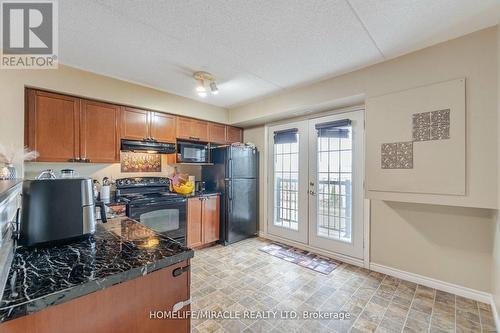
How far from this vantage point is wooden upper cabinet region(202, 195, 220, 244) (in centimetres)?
371

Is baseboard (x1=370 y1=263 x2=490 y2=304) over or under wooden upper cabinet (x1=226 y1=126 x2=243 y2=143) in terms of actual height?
under

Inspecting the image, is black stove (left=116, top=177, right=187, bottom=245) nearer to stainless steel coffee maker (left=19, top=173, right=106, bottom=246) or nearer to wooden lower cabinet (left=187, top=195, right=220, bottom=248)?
wooden lower cabinet (left=187, top=195, right=220, bottom=248)

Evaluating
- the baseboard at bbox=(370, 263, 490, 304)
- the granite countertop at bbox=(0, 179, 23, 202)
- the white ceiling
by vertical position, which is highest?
the white ceiling

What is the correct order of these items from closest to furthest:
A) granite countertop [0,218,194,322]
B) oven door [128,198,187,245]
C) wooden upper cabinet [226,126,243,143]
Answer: granite countertop [0,218,194,322] < oven door [128,198,187,245] < wooden upper cabinet [226,126,243,143]

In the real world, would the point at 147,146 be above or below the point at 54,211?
above

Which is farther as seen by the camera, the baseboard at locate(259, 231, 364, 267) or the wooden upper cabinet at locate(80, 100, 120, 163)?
the baseboard at locate(259, 231, 364, 267)

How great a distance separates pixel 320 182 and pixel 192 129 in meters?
2.27

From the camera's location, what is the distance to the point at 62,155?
260cm

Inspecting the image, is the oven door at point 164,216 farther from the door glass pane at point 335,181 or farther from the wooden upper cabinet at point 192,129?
the door glass pane at point 335,181

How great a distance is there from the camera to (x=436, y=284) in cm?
242

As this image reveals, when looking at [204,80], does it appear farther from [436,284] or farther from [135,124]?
[436,284]

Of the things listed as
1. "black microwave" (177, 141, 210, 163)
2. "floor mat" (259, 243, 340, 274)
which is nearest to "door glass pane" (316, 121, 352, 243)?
"floor mat" (259, 243, 340, 274)

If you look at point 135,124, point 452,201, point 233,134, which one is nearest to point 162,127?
point 135,124

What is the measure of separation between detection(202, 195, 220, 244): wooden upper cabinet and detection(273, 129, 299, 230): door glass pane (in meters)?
1.06
